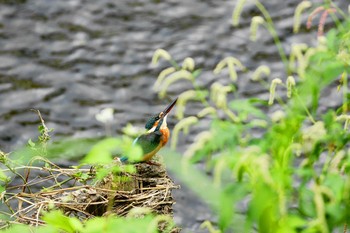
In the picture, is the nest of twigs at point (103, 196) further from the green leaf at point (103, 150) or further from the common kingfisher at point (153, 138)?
the green leaf at point (103, 150)

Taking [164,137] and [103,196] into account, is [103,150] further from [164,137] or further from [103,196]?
[164,137]

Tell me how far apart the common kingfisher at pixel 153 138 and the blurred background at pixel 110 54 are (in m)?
2.00

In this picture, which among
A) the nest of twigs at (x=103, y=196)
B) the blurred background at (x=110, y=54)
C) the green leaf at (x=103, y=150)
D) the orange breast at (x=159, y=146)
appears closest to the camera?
the green leaf at (x=103, y=150)

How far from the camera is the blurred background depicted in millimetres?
6965

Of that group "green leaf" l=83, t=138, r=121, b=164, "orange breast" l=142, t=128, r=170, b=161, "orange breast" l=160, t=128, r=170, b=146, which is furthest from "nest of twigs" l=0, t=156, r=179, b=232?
"green leaf" l=83, t=138, r=121, b=164

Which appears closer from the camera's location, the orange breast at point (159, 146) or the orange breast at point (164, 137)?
the orange breast at point (159, 146)

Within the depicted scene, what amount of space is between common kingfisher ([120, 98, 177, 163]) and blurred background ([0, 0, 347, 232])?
200 cm

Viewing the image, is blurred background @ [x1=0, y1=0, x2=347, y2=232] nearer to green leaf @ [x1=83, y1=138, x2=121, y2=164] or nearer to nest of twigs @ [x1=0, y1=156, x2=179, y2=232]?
nest of twigs @ [x1=0, y1=156, x2=179, y2=232]

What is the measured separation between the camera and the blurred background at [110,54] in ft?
22.9

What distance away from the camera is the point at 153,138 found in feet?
13.4

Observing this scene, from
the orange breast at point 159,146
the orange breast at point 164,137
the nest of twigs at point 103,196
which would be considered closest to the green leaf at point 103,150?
the nest of twigs at point 103,196

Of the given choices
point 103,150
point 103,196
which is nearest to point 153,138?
point 103,196

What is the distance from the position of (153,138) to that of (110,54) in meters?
3.69

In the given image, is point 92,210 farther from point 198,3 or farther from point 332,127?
point 198,3
